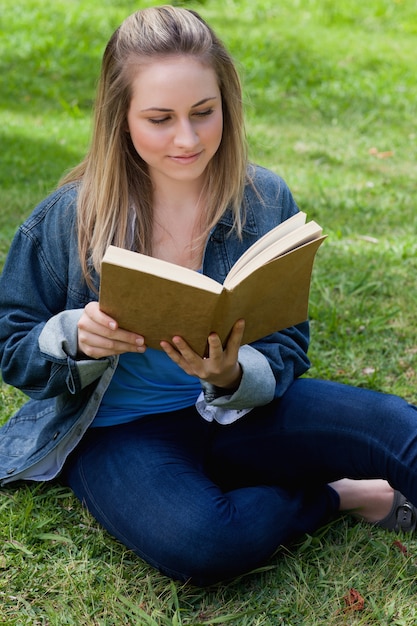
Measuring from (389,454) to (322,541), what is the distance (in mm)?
333

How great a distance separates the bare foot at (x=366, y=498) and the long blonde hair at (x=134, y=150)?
72 centimetres

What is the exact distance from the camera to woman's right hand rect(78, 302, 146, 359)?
1.88 meters

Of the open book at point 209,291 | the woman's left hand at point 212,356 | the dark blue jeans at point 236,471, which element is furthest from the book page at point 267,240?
the dark blue jeans at point 236,471

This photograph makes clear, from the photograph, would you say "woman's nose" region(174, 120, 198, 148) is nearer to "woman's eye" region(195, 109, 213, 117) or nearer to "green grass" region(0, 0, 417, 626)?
"woman's eye" region(195, 109, 213, 117)

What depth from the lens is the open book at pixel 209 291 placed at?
1.71 metres

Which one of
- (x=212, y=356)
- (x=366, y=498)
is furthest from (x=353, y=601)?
(x=212, y=356)

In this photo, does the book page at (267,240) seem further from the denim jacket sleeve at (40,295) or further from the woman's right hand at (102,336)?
the denim jacket sleeve at (40,295)

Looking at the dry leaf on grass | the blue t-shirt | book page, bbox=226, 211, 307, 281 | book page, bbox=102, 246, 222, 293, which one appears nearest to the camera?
book page, bbox=102, 246, 222, 293

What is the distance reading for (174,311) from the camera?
1.78m

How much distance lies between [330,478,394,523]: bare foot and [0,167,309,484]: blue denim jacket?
1.09 ft

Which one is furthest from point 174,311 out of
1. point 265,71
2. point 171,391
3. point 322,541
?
point 265,71

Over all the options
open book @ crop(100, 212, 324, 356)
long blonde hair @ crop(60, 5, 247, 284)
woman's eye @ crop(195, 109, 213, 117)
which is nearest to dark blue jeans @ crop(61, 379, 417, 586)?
open book @ crop(100, 212, 324, 356)

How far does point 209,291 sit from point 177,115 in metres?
0.54

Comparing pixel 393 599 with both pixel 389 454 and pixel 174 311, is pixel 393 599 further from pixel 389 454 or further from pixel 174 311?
pixel 174 311
